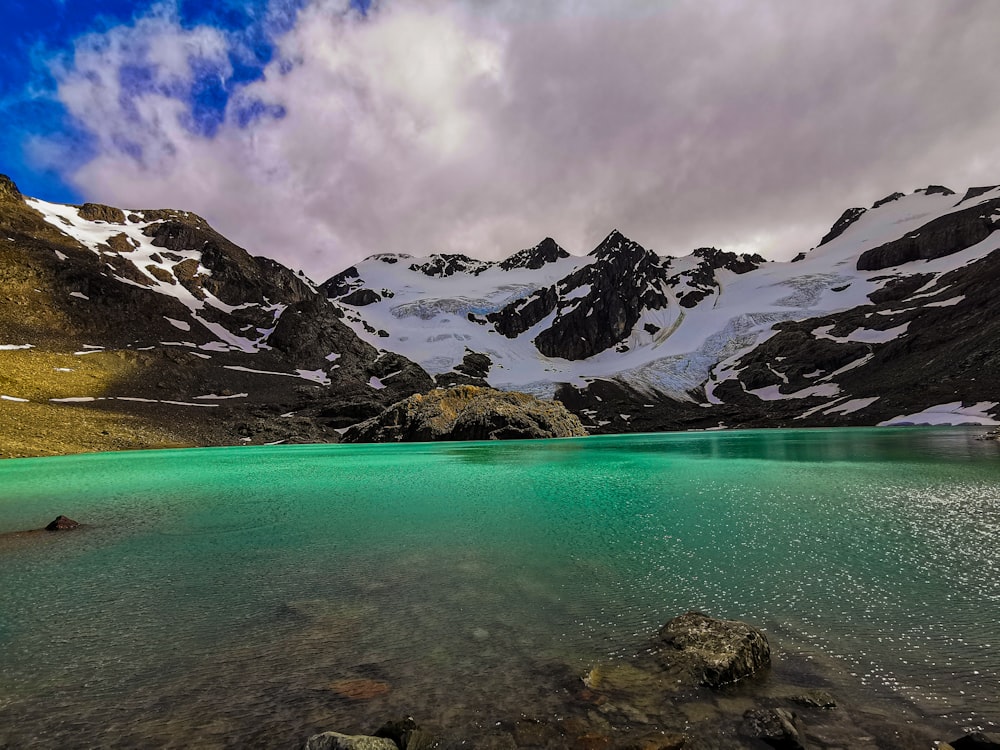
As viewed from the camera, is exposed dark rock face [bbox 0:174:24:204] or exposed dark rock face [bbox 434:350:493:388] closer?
exposed dark rock face [bbox 0:174:24:204]

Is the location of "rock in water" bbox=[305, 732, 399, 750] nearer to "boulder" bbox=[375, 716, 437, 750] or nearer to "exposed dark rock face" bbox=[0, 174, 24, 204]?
"boulder" bbox=[375, 716, 437, 750]

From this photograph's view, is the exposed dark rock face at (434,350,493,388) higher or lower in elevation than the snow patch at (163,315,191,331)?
lower

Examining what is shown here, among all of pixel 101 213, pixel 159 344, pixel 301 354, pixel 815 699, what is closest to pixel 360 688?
pixel 815 699

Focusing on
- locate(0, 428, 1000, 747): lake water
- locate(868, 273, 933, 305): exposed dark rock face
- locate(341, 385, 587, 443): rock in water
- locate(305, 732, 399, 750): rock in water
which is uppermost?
locate(868, 273, 933, 305): exposed dark rock face

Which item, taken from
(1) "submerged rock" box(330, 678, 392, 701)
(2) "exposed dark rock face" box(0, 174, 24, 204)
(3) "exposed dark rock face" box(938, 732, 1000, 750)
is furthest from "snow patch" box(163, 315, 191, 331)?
(3) "exposed dark rock face" box(938, 732, 1000, 750)

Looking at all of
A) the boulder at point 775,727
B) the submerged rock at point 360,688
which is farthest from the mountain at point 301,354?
the boulder at point 775,727

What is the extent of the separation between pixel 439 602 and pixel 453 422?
76.7 metres

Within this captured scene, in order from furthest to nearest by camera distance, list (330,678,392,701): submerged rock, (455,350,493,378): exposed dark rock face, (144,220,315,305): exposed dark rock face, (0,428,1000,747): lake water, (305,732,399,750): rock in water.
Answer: (455,350,493,378): exposed dark rock face, (144,220,315,305): exposed dark rock face, (330,678,392,701): submerged rock, (0,428,1000,747): lake water, (305,732,399,750): rock in water

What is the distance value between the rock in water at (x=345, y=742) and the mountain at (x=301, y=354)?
208ft

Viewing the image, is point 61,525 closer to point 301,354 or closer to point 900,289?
point 301,354

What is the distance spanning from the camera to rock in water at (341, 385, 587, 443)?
83375 mm

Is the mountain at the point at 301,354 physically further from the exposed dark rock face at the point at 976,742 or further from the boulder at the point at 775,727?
the exposed dark rock face at the point at 976,742

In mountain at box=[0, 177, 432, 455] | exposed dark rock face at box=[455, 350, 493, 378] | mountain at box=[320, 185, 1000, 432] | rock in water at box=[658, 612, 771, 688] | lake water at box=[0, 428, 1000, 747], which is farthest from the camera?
exposed dark rock face at box=[455, 350, 493, 378]

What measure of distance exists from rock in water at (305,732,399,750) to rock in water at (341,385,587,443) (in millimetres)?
78331
